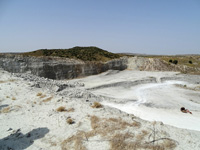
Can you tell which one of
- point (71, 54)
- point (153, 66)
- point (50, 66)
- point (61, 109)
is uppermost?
point (71, 54)

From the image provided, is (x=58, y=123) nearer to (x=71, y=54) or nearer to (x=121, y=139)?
(x=121, y=139)

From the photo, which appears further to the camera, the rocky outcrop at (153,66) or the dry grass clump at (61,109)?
the rocky outcrop at (153,66)

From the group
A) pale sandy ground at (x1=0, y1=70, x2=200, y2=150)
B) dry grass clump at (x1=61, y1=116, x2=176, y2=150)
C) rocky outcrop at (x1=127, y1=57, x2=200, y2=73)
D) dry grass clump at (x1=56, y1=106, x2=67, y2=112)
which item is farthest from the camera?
rocky outcrop at (x1=127, y1=57, x2=200, y2=73)

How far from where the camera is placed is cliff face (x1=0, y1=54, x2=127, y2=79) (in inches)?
1033

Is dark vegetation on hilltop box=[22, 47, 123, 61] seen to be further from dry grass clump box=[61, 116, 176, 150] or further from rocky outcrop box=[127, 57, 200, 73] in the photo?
dry grass clump box=[61, 116, 176, 150]

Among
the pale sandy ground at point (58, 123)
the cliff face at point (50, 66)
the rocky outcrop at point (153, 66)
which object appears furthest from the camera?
the rocky outcrop at point (153, 66)

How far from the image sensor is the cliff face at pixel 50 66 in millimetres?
26250

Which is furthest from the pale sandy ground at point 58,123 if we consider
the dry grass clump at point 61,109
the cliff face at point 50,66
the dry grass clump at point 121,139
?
the cliff face at point 50,66

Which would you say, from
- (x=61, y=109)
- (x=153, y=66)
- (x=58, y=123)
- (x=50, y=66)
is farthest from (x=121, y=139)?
(x=153, y=66)

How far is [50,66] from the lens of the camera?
98.9 feet

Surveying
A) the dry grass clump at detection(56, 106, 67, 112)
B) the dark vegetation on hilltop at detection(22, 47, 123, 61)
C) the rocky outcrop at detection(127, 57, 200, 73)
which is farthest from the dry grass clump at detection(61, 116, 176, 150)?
the rocky outcrop at detection(127, 57, 200, 73)

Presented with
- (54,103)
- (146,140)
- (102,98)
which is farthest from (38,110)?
(102,98)

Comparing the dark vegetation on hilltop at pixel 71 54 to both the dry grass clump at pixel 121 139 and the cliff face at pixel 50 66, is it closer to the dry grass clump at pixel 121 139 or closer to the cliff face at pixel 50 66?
the cliff face at pixel 50 66

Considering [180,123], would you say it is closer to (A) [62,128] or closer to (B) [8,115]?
(A) [62,128]
